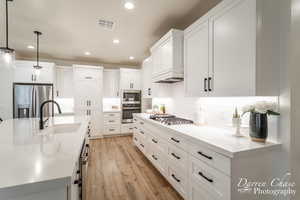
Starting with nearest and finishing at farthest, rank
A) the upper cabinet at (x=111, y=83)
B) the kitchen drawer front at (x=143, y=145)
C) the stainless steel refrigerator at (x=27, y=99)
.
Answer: the kitchen drawer front at (x=143, y=145) → the stainless steel refrigerator at (x=27, y=99) → the upper cabinet at (x=111, y=83)

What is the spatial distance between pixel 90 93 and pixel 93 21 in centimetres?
271

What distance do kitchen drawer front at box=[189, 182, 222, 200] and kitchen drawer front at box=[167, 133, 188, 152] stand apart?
1.25ft

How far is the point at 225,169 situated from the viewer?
121 centimetres

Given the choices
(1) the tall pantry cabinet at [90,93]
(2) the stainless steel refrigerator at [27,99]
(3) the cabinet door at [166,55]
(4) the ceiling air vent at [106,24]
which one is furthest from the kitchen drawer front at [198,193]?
(2) the stainless steel refrigerator at [27,99]

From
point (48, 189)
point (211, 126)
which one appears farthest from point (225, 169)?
point (48, 189)

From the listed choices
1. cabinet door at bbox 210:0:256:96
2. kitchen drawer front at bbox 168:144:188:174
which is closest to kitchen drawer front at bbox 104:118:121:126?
kitchen drawer front at bbox 168:144:188:174

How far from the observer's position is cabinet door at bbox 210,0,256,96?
1352 millimetres

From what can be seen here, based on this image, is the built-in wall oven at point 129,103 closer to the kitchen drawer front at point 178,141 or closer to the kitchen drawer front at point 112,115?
the kitchen drawer front at point 112,115

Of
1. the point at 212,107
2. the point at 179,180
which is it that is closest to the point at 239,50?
the point at 212,107

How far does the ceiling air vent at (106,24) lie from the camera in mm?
2514

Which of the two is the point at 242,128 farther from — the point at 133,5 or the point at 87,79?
the point at 87,79

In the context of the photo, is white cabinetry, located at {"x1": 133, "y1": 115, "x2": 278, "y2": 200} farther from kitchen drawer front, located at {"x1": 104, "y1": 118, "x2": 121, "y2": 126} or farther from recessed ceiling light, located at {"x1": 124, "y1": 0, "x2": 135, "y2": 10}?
kitchen drawer front, located at {"x1": 104, "y1": 118, "x2": 121, "y2": 126}

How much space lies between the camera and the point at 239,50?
1455 mm

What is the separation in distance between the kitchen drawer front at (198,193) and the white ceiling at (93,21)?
231 centimetres
